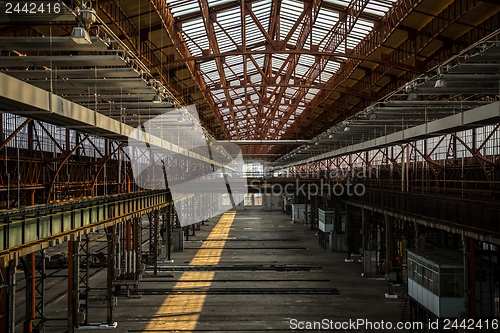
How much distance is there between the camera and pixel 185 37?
3077 centimetres

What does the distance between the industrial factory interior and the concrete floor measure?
0.52ft

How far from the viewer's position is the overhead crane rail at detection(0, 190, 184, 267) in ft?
42.9

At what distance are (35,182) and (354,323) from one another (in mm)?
19643

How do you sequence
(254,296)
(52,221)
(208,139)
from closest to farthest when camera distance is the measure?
(52,221), (254,296), (208,139)

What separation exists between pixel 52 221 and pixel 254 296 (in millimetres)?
14258

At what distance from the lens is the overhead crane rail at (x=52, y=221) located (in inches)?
515

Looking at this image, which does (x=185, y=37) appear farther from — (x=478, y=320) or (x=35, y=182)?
(x=478, y=320)

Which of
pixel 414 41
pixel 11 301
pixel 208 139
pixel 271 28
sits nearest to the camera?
pixel 11 301

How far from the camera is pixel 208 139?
3962 cm

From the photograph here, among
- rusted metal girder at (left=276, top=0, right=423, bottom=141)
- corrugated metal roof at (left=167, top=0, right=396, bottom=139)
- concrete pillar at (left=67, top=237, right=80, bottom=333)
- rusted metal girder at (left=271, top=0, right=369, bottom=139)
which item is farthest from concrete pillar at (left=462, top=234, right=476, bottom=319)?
concrete pillar at (left=67, top=237, right=80, bottom=333)

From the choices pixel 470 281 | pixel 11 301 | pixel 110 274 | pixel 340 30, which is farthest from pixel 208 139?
pixel 11 301

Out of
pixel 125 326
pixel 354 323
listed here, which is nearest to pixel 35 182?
pixel 125 326

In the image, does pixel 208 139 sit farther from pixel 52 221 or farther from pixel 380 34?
pixel 52 221

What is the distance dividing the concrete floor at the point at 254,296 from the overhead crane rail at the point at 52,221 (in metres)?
4.96
